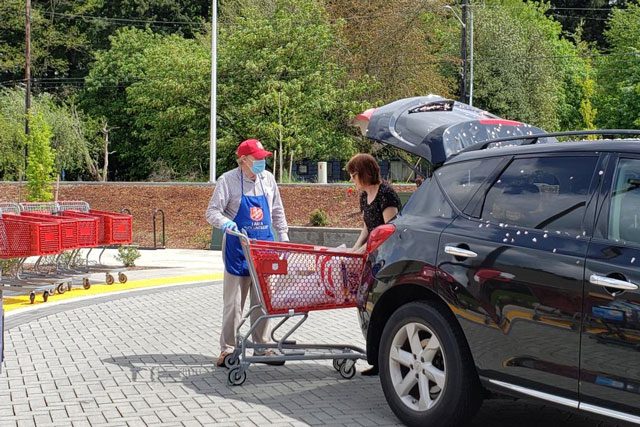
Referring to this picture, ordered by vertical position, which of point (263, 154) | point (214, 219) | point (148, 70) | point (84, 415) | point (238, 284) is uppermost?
point (148, 70)

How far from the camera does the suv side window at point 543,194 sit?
565cm

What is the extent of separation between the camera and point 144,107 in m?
49.3

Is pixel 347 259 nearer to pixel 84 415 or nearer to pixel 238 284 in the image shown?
pixel 238 284

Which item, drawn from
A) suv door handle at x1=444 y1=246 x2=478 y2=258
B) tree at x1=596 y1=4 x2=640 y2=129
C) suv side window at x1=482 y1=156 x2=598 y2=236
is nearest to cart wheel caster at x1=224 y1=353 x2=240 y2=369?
suv door handle at x1=444 y1=246 x2=478 y2=258

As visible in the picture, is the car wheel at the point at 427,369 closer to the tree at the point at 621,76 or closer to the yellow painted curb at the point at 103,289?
the yellow painted curb at the point at 103,289

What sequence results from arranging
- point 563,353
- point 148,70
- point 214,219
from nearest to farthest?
point 563,353 → point 214,219 → point 148,70

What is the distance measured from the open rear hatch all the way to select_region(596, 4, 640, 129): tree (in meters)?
46.6

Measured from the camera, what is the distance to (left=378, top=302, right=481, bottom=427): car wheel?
5988mm

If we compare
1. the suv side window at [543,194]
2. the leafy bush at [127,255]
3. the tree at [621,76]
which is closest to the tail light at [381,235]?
the suv side window at [543,194]

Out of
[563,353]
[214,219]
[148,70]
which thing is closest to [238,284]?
[214,219]

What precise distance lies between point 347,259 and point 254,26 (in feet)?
117

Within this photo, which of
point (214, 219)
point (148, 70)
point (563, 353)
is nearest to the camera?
point (563, 353)

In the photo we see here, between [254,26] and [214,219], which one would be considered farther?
[254,26]

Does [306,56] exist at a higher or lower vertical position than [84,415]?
higher
